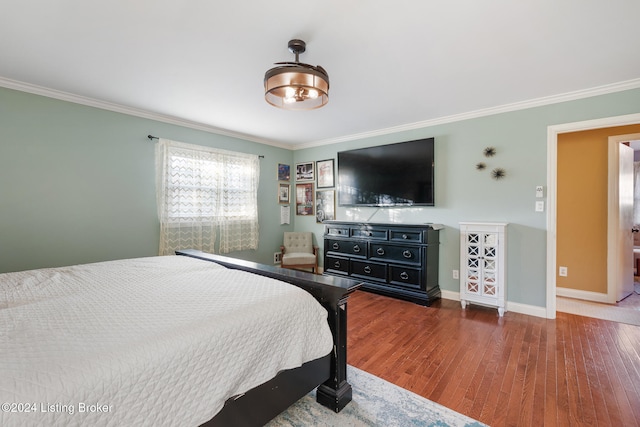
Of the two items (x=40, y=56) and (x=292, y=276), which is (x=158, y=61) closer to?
(x=40, y=56)

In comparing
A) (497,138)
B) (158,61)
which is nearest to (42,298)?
(158,61)

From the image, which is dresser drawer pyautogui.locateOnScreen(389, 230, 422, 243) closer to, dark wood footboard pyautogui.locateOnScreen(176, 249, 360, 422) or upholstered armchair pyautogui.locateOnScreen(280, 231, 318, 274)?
upholstered armchair pyautogui.locateOnScreen(280, 231, 318, 274)

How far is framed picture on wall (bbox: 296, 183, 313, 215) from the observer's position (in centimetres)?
516

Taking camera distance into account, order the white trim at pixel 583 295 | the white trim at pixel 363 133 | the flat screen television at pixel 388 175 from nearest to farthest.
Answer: the white trim at pixel 363 133
the white trim at pixel 583 295
the flat screen television at pixel 388 175

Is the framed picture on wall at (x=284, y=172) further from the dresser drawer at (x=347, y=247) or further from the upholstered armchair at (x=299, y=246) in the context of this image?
the dresser drawer at (x=347, y=247)

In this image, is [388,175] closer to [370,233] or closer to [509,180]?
[370,233]

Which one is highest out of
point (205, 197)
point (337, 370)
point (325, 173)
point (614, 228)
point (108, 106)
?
point (108, 106)

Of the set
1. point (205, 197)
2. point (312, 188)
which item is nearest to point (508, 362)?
point (312, 188)

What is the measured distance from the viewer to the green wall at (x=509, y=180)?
9.88 ft

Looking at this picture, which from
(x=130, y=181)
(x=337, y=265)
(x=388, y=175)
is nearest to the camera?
(x=130, y=181)

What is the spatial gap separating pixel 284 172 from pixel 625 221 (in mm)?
4964

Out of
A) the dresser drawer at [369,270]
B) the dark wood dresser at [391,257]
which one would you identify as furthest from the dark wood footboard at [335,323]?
the dresser drawer at [369,270]

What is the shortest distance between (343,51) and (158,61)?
1.49m

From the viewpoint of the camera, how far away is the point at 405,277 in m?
3.56
